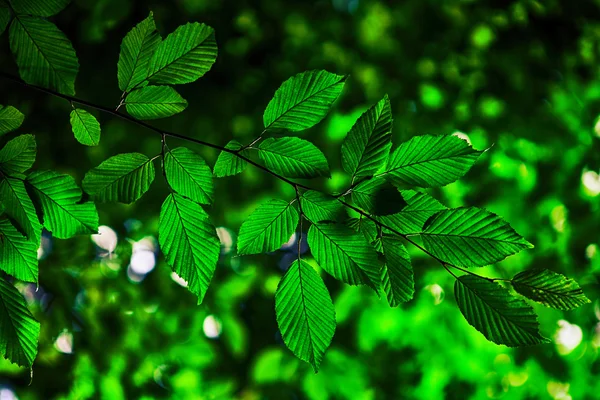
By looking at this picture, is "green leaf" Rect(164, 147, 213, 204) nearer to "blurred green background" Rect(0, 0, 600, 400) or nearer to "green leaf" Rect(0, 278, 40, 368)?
"green leaf" Rect(0, 278, 40, 368)

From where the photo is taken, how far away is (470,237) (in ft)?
1.59

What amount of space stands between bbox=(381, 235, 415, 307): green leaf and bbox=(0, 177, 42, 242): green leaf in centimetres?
38

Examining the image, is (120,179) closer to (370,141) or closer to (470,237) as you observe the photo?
(370,141)

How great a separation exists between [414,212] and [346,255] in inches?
3.5

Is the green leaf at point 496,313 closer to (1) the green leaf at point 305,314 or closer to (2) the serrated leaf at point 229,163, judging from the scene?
(1) the green leaf at point 305,314

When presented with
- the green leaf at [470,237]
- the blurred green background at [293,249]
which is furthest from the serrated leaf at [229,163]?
the blurred green background at [293,249]

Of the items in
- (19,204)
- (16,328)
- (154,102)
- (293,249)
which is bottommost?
(293,249)

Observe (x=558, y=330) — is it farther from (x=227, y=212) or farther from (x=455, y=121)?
(x=227, y=212)

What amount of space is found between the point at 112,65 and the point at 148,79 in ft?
5.73

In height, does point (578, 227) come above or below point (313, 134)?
below

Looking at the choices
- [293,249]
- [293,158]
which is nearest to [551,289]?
[293,158]

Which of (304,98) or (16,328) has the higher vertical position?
(304,98)

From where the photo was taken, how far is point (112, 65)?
2.08m

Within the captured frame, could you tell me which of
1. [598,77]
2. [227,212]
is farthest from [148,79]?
[598,77]
